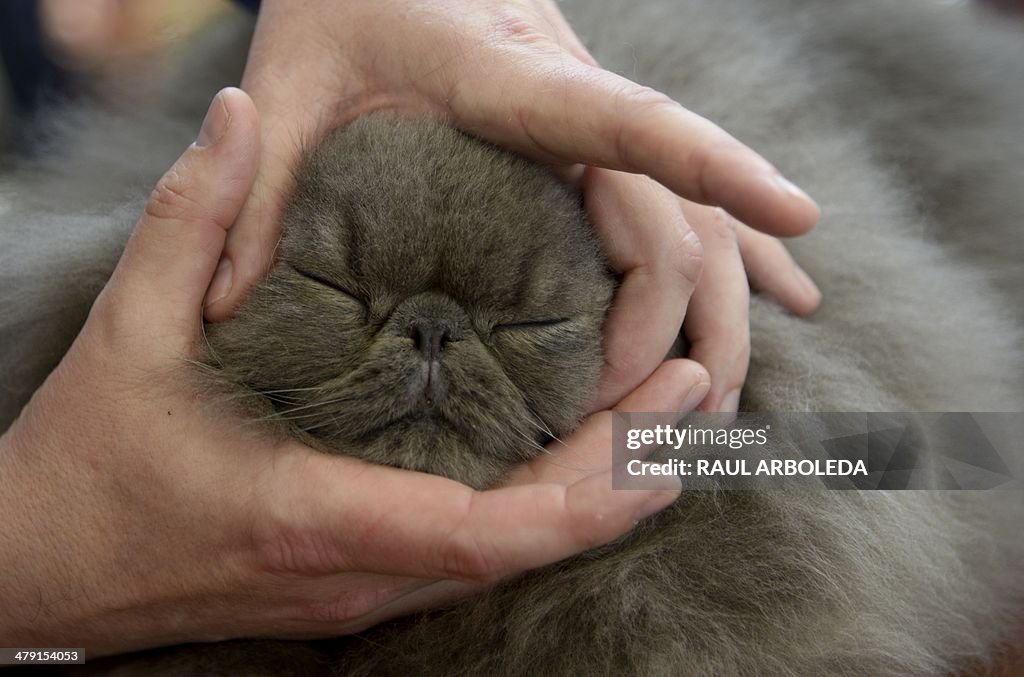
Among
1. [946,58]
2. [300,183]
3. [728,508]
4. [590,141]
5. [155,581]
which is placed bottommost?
[155,581]

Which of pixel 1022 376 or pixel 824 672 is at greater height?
pixel 1022 376

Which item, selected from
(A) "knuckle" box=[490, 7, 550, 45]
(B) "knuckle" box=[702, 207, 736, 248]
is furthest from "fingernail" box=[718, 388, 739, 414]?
(A) "knuckle" box=[490, 7, 550, 45]

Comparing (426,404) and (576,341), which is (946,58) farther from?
(426,404)

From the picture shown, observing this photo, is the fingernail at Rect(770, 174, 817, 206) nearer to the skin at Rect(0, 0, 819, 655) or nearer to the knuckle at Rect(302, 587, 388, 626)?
the skin at Rect(0, 0, 819, 655)

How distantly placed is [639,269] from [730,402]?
270mm

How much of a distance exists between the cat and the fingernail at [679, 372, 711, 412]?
13 cm

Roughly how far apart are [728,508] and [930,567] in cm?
31

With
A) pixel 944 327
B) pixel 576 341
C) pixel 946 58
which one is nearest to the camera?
pixel 576 341

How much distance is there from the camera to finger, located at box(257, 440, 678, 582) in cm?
92

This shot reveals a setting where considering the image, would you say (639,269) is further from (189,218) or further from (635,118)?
(189,218)

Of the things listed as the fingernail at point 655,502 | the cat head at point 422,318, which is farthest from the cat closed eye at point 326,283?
the fingernail at point 655,502

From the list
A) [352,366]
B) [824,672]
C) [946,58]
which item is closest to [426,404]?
[352,366]

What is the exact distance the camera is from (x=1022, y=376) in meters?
1.50

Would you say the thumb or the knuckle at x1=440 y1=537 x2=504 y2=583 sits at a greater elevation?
the thumb
